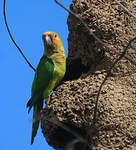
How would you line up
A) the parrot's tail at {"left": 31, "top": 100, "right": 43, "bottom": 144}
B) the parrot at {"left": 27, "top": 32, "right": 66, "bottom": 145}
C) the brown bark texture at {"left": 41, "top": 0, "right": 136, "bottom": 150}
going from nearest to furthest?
1. the brown bark texture at {"left": 41, "top": 0, "right": 136, "bottom": 150}
2. the parrot's tail at {"left": 31, "top": 100, "right": 43, "bottom": 144}
3. the parrot at {"left": 27, "top": 32, "right": 66, "bottom": 145}

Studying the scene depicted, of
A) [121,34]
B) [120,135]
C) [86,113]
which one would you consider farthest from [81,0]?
[120,135]

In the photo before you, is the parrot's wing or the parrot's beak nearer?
the parrot's wing

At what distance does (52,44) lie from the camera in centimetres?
381

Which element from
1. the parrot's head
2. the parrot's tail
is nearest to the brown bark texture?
the parrot's tail

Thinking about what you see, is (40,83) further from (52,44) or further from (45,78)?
(52,44)

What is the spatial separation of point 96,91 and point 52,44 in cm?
120

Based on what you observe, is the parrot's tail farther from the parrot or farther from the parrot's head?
the parrot's head

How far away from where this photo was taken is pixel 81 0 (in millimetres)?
3465

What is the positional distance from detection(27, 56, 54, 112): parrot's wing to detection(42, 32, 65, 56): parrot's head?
0.17 meters

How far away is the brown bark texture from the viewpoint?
2.75m

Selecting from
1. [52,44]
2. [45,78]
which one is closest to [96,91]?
[45,78]

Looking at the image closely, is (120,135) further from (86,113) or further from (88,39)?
(88,39)

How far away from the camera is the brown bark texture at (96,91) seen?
2.75 metres

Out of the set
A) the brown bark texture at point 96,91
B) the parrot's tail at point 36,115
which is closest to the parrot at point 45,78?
the parrot's tail at point 36,115
